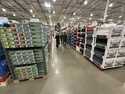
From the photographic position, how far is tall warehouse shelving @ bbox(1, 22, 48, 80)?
2441 millimetres

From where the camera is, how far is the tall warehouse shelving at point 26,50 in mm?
2441

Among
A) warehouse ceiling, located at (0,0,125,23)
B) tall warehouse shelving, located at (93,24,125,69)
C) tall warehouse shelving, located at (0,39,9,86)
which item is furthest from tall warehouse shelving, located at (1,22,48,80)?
warehouse ceiling, located at (0,0,125,23)

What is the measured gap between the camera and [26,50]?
2.62m

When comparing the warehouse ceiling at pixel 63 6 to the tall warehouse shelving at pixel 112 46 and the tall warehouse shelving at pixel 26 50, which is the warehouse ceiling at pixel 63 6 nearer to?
the tall warehouse shelving at pixel 112 46

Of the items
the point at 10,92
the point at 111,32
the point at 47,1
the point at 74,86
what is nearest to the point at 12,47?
the point at 10,92

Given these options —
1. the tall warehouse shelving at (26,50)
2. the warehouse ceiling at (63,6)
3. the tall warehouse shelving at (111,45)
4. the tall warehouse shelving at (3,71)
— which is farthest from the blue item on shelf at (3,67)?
the warehouse ceiling at (63,6)

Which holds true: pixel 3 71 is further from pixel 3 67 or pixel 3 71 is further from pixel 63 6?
pixel 63 6

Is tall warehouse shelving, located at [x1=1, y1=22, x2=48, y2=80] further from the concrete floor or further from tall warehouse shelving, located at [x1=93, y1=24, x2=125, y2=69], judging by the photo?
tall warehouse shelving, located at [x1=93, y1=24, x2=125, y2=69]

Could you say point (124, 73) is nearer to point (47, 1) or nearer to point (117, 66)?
point (117, 66)

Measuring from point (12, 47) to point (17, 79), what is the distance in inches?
40.3

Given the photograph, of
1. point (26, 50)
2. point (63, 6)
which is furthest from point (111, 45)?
point (63, 6)

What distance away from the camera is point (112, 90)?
2.38m

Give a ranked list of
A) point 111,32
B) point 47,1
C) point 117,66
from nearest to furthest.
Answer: point 111,32
point 117,66
point 47,1

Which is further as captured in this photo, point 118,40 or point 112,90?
point 118,40
